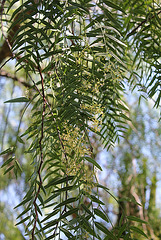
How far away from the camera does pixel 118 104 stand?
0.74 m

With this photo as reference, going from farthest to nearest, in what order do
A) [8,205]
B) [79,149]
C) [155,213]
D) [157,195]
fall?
[157,195] → [155,213] → [8,205] → [79,149]

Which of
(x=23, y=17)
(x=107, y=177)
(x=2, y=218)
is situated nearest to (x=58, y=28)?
(x=23, y=17)

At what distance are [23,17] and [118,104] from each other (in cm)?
30

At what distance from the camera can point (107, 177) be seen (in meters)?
2.18

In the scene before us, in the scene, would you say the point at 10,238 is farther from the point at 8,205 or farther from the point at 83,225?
the point at 83,225

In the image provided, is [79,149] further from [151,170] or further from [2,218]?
[151,170]

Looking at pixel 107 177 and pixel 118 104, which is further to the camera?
pixel 107 177

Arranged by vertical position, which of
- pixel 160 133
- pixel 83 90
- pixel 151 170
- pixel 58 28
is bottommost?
pixel 83 90

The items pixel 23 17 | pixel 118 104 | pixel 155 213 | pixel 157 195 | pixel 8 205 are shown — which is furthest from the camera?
pixel 157 195

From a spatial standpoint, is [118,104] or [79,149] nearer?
[79,149]

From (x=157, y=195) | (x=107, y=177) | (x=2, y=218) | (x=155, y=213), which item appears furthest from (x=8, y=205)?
(x=157, y=195)

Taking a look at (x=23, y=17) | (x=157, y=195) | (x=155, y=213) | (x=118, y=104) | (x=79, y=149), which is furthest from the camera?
(x=157, y=195)

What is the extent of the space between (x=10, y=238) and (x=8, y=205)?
21 cm

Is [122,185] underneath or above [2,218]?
above
